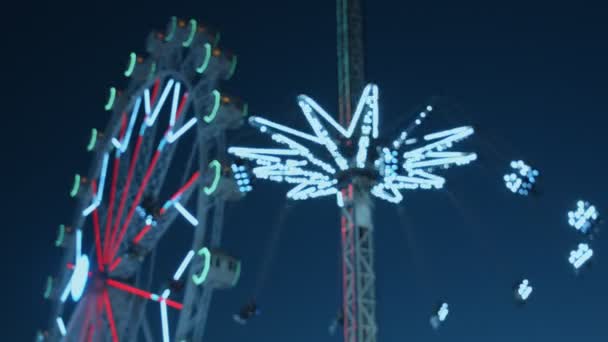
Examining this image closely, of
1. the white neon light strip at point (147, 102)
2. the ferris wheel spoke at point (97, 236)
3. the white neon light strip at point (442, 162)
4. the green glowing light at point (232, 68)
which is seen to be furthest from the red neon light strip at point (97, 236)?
the white neon light strip at point (442, 162)

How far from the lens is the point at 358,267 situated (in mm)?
24219

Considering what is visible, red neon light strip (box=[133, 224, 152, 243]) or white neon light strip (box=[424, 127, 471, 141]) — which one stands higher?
white neon light strip (box=[424, 127, 471, 141])

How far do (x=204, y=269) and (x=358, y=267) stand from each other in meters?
4.18

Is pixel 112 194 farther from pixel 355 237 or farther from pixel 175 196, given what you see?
pixel 355 237

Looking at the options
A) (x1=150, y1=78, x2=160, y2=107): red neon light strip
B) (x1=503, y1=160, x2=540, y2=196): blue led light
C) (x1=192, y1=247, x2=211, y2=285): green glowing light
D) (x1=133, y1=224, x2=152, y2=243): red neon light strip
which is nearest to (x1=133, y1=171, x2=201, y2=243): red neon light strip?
(x1=133, y1=224, x2=152, y2=243): red neon light strip

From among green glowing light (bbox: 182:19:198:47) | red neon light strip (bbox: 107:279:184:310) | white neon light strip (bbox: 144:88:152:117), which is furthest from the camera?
white neon light strip (bbox: 144:88:152:117)

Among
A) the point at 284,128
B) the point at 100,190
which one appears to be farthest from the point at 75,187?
the point at 284,128

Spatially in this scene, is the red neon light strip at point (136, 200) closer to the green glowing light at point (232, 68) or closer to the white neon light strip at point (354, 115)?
the green glowing light at point (232, 68)

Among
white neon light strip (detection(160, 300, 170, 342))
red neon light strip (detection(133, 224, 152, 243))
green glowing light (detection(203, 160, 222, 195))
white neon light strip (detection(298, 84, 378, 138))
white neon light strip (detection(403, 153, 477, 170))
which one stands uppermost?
white neon light strip (detection(298, 84, 378, 138))

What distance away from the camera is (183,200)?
1034 inches

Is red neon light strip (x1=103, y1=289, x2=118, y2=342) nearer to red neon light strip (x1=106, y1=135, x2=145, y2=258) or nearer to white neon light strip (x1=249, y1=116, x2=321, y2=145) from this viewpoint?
red neon light strip (x1=106, y1=135, x2=145, y2=258)

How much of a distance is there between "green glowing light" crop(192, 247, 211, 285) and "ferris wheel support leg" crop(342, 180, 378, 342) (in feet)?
12.7

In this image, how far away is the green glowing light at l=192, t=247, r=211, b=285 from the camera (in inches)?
918

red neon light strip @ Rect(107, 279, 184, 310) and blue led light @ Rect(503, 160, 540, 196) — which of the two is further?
red neon light strip @ Rect(107, 279, 184, 310)
